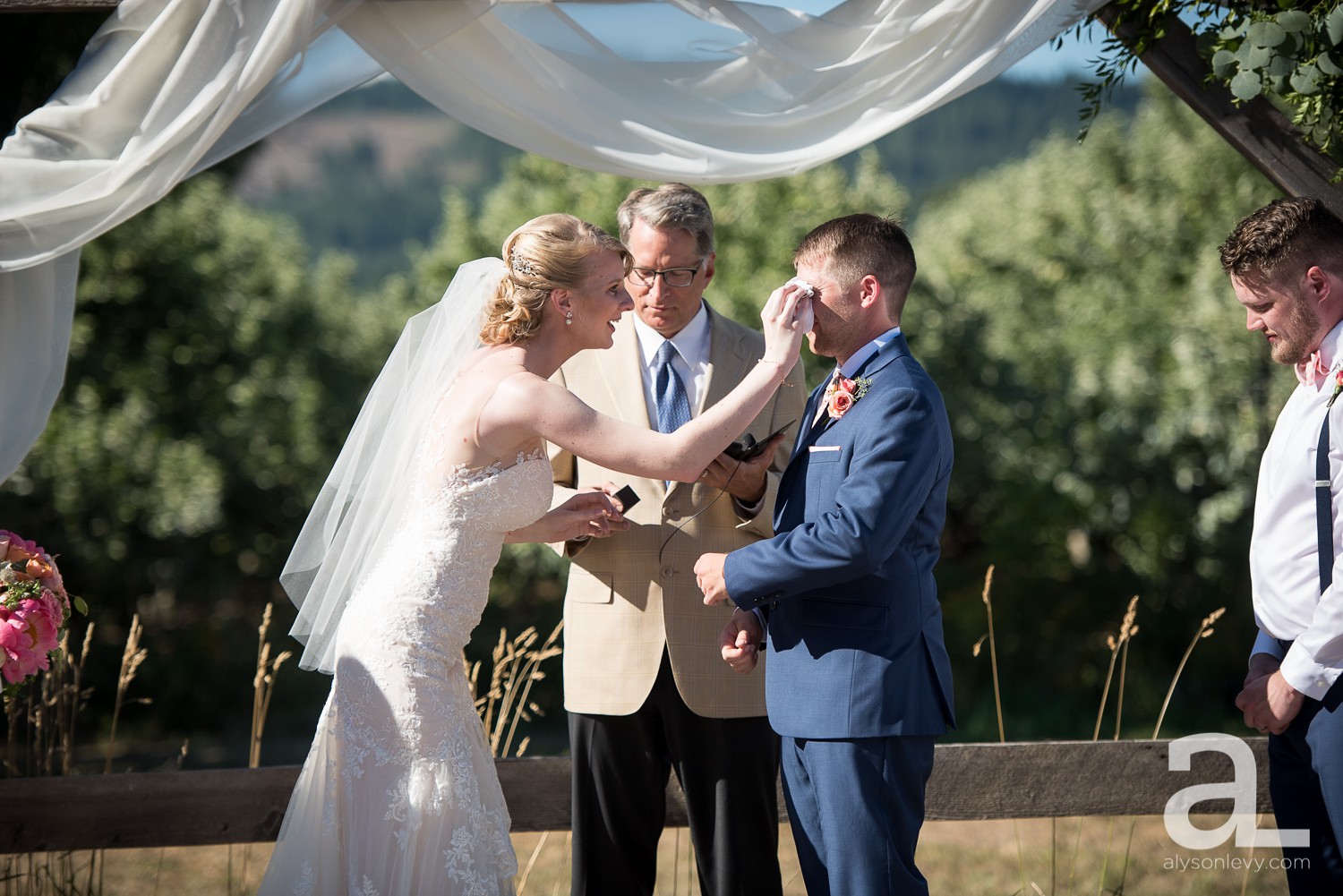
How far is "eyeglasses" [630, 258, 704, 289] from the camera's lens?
371 cm

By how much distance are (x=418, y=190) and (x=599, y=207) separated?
4651 centimetres

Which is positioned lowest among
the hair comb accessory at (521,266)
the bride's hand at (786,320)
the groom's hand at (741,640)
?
the groom's hand at (741,640)

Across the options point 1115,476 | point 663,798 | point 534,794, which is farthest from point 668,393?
point 1115,476

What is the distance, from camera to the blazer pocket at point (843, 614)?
3002 millimetres

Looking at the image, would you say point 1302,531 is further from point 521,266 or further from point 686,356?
point 521,266

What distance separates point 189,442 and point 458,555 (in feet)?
26.7

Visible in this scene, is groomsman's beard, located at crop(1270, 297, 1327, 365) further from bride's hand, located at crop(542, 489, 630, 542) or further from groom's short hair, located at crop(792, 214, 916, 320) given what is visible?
bride's hand, located at crop(542, 489, 630, 542)

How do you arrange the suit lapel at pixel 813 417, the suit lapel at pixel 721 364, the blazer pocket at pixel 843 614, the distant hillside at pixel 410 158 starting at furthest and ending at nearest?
the distant hillside at pixel 410 158 → the suit lapel at pixel 721 364 → the suit lapel at pixel 813 417 → the blazer pocket at pixel 843 614

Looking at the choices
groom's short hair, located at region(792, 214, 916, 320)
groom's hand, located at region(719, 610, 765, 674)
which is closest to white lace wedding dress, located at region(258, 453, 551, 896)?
groom's hand, located at region(719, 610, 765, 674)

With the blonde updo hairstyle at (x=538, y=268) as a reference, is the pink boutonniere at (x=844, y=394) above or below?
below

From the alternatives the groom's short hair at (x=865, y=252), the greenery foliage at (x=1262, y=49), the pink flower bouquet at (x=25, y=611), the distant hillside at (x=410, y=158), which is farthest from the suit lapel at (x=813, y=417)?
the distant hillside at (x=410, y=158)

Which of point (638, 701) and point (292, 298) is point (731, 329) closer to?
point (638, 701)

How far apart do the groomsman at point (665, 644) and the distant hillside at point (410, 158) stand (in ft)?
26.2

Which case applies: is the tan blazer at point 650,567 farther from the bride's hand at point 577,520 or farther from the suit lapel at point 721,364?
the bride's hand at point 577,520
